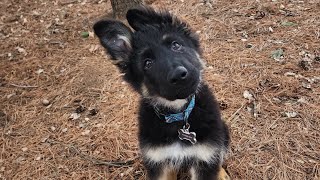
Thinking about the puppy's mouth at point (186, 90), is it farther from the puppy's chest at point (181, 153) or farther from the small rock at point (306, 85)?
the small rock at point (306, 85)

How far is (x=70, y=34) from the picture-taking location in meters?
6.53

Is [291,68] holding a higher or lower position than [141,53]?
lower

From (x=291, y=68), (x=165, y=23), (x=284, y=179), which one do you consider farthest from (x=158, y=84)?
(x=291, y=68)

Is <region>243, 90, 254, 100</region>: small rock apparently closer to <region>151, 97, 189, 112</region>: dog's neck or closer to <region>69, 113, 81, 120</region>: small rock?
<region>151, 97, 189, 112</region>: dog's neck

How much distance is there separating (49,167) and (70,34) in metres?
2.99

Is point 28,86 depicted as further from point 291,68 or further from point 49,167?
point 291,68

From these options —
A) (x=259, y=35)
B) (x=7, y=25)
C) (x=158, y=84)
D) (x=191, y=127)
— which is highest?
(x=158, y=84)

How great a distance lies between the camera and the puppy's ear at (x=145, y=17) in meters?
3.26

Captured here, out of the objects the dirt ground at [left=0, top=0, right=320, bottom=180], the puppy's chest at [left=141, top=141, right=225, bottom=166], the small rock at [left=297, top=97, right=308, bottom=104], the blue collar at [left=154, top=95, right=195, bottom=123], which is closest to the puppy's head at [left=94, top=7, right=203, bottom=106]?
the blue collar at [left=154, top=95, right=195, bottom=123]

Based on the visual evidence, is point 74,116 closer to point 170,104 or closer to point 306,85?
point 170,104

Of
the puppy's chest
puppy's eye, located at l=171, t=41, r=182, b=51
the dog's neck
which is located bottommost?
the puppy's chest

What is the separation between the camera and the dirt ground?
13.1ft

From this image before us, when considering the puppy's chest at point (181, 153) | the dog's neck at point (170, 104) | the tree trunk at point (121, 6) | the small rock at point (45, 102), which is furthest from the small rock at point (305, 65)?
the small rock at point (45, 102)

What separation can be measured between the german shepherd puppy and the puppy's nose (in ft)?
0.79
